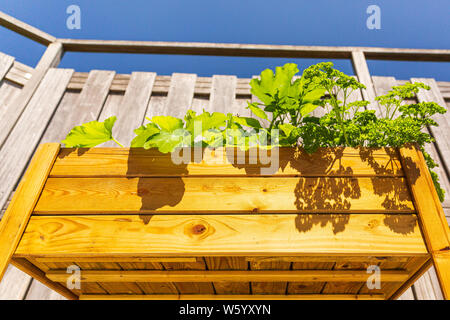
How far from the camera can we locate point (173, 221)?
701 mm

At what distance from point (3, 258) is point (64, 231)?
134 millimetres

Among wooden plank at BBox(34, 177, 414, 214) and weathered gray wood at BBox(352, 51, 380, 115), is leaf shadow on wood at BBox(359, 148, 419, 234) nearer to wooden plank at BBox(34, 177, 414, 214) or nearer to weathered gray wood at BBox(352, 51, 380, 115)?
wooden plank at BBox(34, 177, 414, 214)

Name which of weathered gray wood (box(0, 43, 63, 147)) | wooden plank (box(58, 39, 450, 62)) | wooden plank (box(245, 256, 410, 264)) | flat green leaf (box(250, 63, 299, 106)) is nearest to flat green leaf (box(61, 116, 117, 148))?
flat green leaf (box(250, 63, 299, 106))

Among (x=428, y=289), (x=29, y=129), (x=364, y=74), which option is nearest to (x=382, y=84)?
(x=364, y=74)

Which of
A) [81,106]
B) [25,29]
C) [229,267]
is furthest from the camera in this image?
[25,29]

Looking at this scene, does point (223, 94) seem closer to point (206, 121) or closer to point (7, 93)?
point (206, 121)

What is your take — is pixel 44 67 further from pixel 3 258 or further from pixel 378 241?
pixel 378 241

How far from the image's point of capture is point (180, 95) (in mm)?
1768

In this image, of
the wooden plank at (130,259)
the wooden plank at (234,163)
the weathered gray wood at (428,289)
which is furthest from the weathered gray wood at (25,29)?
the weathered gray wood at (428,289)

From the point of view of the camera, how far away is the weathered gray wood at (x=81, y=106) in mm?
1656

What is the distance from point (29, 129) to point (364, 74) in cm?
209

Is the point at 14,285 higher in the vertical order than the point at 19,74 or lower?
lower

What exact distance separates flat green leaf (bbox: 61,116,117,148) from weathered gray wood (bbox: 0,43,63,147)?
1008 millimetres
